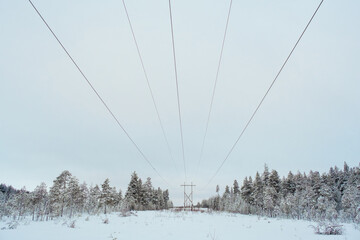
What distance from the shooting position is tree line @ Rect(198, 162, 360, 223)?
122 feet

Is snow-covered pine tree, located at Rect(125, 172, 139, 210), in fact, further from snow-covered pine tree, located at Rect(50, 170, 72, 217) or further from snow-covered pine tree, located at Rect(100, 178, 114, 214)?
snow-covered pine tree, located at Rect(50, 170, 72, 217)

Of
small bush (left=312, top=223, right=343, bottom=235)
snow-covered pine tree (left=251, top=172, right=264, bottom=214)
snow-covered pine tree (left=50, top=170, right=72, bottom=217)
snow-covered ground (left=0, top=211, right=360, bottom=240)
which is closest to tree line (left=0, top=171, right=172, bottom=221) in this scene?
snow-covered pine tree (left=50, top=170, right=72, bottom=217)

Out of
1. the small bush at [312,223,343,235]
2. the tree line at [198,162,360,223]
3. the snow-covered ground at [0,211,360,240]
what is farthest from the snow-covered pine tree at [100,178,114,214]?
the small bush at [312,223,343,235]

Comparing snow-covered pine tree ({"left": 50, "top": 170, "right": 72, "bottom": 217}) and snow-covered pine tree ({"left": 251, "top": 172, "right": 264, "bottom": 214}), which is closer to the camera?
snow-covered pine tree ({"left": 50, "top": 170, "right": 72, "bottom": 217})

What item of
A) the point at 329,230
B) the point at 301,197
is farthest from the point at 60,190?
the point at 301,197

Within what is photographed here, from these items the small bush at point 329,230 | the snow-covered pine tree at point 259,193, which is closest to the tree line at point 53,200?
the small bush at point 329,230

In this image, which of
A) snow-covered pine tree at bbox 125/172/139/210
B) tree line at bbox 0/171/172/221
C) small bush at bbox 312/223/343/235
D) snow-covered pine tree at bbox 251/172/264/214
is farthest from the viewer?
snow-covered pine tree at bbox 251/172/264/214

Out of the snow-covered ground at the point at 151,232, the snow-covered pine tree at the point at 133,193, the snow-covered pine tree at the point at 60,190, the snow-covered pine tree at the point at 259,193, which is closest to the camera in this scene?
the snow-covered ground at the point at 151,232

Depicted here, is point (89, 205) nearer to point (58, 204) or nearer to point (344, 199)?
point (58, 204)

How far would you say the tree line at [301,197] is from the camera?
3725cm

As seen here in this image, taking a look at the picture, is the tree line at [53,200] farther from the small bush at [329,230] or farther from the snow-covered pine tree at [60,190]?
the small bush at [329,230]

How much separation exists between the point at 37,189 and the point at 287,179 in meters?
57.0

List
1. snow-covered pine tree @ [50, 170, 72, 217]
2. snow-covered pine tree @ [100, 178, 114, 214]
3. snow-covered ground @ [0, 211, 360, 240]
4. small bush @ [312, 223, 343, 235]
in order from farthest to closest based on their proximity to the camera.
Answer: snow-covered pine tree @ [100, 178, 114, 214]
snow-covered pine tree @ [50, 170, 72, 217]
small bush @ [312, 223, 343, 235]
snow-covered ground @ [0, 211, 360, 240]

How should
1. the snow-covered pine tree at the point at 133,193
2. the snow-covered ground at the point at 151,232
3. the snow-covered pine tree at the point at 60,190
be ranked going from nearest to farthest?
the snow-covered ground at the point at 151,232 → the snow-covered pine tree at the point at 60,190 → the snow-covered pine tree at the point at 133,193
